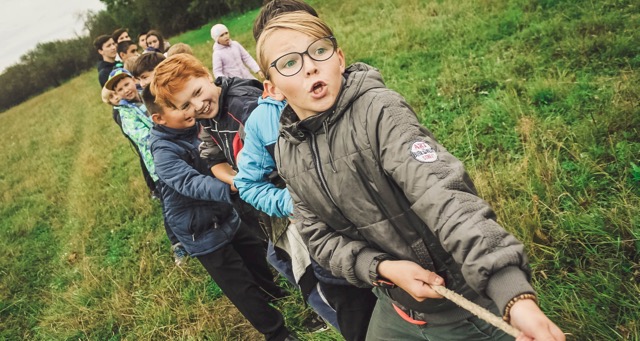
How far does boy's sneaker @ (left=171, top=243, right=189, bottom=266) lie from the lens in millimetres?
4422

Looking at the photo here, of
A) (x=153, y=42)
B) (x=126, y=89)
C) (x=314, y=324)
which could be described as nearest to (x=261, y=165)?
(x=314, y=324)

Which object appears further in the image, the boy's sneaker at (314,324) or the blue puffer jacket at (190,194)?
the boy's sneaker at (314,324)

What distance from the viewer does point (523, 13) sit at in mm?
5906

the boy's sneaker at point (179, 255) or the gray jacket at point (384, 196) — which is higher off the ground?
the gray jacket at point (384, 196)

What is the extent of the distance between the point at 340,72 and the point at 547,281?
6.04 feet

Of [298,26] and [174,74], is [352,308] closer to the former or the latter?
[298,26]

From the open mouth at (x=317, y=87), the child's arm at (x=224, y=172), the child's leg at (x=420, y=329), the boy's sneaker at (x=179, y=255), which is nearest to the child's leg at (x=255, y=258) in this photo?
the child's arm at (x=224, y=172)

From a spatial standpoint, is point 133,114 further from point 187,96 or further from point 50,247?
point 50,247

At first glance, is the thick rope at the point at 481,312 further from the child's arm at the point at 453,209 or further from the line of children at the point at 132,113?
the line of children at the point at 132,113

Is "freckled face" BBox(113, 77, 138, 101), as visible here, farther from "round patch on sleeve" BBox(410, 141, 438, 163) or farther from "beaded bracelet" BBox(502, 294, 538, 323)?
"beaded bracelet" BBox(502, 294, 538, 323)

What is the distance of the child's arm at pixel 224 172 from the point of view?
2668 mm

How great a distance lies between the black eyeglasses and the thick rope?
89 cm

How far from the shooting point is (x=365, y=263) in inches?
54.7

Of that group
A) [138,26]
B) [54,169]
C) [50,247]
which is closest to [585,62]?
[50,247]
